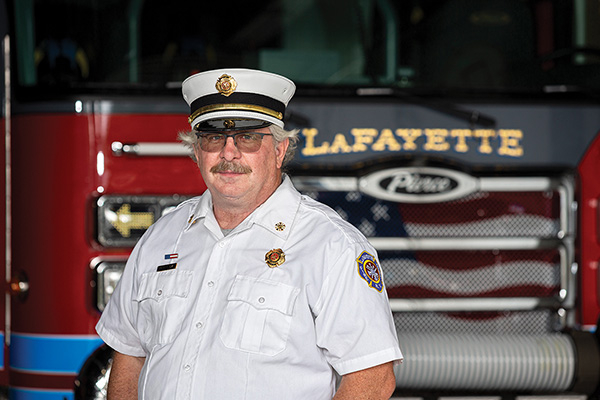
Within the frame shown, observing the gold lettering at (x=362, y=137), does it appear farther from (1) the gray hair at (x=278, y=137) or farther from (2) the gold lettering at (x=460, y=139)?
(1) the gray hair at (x=278, y=137)

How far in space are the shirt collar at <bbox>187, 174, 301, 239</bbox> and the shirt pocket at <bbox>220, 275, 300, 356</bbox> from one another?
0.47 ft

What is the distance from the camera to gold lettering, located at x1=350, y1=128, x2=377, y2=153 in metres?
3.47

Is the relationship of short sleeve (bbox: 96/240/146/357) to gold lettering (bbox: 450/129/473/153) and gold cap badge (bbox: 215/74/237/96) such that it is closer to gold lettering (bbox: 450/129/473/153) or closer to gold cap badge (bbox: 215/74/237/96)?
gold cap badge (bbox: 215/74/237/96)

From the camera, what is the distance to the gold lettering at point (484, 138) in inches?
138

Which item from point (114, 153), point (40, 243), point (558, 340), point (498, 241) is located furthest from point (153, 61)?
point (558, 340)

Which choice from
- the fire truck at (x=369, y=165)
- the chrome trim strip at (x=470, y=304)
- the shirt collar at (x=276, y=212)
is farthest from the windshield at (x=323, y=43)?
the shirt collar at (x=276, y=212)

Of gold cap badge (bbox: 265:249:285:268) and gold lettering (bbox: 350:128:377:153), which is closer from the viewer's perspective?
gold cap badge (bbox: 265:249:285:268)

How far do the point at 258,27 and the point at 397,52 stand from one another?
0.56m

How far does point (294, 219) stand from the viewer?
2.14 metres

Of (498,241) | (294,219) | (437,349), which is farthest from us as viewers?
(498,241)

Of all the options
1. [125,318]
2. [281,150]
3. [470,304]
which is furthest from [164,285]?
Result: [470,304]

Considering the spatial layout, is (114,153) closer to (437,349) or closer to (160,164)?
(160,164)

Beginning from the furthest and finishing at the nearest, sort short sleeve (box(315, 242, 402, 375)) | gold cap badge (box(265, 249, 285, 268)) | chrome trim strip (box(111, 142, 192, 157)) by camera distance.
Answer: chrome trim strip (box(111, 142, 192, 157)) < gold cap badge (box(265, 249, 285, 268)) < short sleeve (box(315, 242, 402, 375))

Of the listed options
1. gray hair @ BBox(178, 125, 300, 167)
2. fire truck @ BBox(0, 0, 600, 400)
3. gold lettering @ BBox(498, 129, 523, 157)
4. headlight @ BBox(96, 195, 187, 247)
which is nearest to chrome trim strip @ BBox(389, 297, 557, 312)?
fire truck @ BBox(0, 0, 600, 400)
